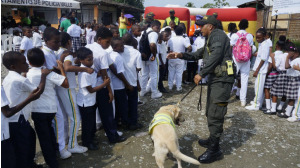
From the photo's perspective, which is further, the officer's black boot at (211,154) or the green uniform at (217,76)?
the officer's black boot at (211,154)

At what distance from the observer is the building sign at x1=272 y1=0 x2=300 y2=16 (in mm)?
9859

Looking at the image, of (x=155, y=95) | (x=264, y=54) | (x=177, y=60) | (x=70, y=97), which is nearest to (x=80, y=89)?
(x=70, y=97)

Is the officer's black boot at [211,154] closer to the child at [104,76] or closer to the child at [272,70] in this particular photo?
the child at [104,76]

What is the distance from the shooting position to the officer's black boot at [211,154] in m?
3.25

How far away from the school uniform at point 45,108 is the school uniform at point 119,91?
42.4 inches

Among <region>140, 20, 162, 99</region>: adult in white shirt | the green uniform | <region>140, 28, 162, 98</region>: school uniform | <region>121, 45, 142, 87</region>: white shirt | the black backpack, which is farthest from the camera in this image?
<region>140, 28, 162, 98</region>: school uniform

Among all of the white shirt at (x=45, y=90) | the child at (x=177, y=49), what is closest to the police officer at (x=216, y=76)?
the white shirt at (x=45, y=90)

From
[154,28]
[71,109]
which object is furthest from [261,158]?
[154,28]

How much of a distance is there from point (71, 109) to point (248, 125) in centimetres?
367

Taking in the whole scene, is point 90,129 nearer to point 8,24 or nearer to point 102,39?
point 102,39

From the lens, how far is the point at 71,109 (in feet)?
10.6

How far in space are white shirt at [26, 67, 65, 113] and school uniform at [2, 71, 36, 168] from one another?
0.12m

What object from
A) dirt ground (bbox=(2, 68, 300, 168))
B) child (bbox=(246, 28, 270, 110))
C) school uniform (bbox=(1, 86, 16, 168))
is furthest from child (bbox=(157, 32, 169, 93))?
school uniform (bbox=(1, 86, 16, 168))

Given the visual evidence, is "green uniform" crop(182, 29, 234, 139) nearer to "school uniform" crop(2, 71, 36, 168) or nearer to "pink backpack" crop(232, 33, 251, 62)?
"pink backpack" crop(232, 33, 251, 62)
